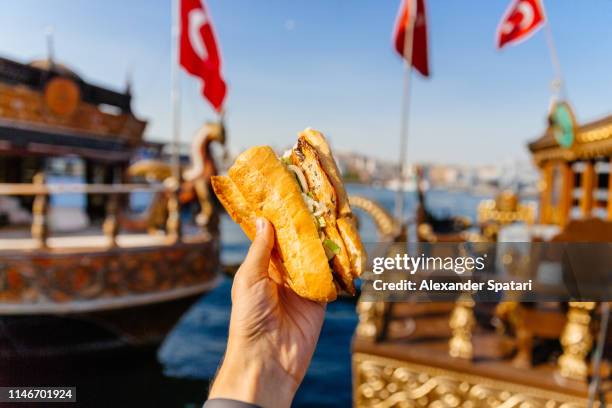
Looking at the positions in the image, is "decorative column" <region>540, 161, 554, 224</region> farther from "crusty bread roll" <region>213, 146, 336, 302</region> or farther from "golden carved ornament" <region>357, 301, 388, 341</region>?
"crusty bread roll" <region>213, 146, 336, 302</region>

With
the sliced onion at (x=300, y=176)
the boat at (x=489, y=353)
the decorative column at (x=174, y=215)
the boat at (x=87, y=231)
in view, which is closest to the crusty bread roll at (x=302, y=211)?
the sliced onion at (x=300, y=176)

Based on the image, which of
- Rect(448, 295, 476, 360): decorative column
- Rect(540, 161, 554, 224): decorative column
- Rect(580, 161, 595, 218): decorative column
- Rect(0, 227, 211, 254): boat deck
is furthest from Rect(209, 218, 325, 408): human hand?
Rect(540, 161, 554, 224): decorative column

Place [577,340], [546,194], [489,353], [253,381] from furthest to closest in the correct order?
[546,194] → [489,353] → [577,340] → [253,381]

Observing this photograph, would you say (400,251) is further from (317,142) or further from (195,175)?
(195,175)

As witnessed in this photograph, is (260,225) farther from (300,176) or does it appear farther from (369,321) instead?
(369,321)

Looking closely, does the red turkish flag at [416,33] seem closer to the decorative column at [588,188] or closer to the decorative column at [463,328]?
the decorative column at [588,188]

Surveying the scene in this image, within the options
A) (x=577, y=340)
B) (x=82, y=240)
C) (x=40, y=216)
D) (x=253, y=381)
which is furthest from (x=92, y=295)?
(x=577, y=340)
